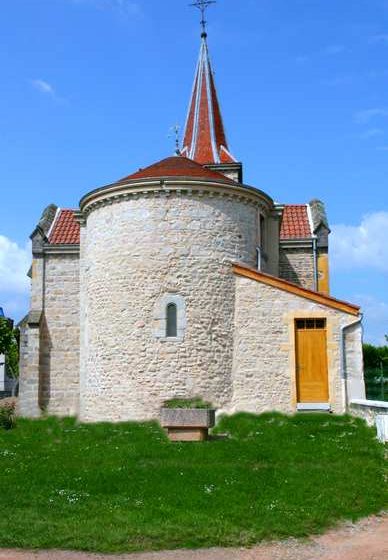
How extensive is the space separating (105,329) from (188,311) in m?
2.50

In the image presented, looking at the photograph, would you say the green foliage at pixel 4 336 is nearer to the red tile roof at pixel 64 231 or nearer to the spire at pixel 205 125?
the red tile roof at pixel 64 231

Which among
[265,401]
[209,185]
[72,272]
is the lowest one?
[265,401]

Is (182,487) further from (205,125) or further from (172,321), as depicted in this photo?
(205,125)

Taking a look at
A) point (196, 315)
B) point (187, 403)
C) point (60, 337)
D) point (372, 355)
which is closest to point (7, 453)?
point (187, 403)

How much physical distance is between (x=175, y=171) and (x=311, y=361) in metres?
6.75

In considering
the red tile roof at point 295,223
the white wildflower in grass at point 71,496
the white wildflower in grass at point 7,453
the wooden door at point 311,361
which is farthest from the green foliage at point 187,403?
the red tile roof at point 295,223

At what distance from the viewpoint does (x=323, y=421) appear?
50.6 feet

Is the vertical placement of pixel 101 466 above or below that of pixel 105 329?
below

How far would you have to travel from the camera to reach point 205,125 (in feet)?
95.7

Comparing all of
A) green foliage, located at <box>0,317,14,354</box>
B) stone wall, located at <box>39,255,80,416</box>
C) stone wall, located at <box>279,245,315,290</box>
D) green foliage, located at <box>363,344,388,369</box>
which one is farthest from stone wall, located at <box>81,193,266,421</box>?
green foliage, located at <box>363,344,388,369</box>

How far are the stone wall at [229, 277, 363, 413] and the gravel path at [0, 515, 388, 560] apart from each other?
374 inches

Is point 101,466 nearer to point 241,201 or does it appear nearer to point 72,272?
point 241,201

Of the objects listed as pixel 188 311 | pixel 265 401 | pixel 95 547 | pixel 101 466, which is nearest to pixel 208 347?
pixel 188 311

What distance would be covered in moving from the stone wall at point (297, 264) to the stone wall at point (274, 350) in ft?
19.3
